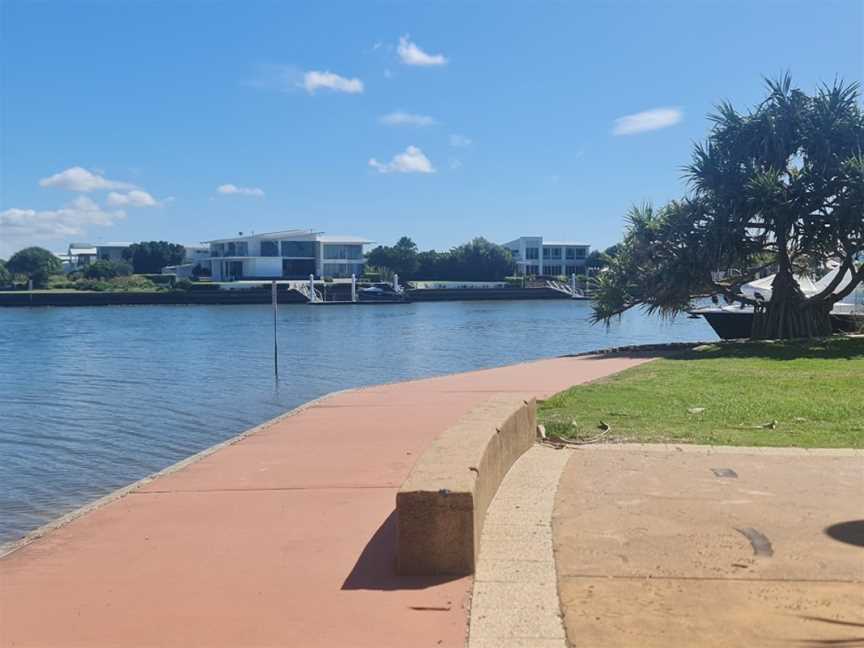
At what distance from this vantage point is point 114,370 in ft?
94.8

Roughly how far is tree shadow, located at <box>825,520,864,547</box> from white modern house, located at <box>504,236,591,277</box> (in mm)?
126142

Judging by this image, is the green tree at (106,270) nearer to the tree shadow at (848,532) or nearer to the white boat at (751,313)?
the white boat at (751,313)

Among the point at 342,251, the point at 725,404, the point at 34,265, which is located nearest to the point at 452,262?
the point at 342,251

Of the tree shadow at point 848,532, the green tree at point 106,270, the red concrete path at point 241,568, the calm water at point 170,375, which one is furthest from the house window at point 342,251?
the tree shadow at point 848,532

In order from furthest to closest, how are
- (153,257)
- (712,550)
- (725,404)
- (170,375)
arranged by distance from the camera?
(153,257) < (170,375) < (725,404) < (712,550)

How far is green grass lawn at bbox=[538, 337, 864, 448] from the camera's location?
31.0 feet

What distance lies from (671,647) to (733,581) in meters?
0.99

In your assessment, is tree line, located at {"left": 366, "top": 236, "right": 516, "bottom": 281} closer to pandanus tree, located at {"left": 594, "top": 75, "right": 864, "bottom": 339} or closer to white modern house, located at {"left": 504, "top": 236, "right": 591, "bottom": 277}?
white modern house, located at {"left": 504, "top": 236, "right": 591, "bottom": 277}

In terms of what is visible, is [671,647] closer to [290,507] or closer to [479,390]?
[290,507]

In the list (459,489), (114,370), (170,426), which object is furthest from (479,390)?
(114,370)

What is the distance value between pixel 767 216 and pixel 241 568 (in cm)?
2107

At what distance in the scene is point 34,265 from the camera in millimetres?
120688

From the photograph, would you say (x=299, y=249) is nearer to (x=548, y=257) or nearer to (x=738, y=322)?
(x=548, y=257)

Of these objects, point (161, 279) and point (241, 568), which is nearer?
point (241, 568)
